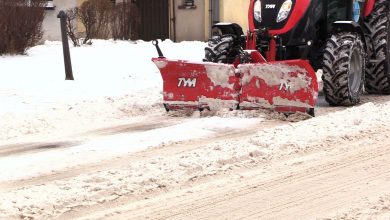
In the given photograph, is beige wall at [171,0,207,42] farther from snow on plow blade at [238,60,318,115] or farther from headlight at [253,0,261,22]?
snow on plow blade at [238,60,318,115]

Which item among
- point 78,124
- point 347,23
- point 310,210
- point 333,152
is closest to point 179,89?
point 78,124

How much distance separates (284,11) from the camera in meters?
9.31

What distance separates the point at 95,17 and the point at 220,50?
8.48 meters

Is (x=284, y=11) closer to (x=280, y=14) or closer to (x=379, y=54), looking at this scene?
(x=280, y=14)

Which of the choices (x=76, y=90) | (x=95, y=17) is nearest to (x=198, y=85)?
(x=76, y=90)

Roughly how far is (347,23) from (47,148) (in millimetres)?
4478

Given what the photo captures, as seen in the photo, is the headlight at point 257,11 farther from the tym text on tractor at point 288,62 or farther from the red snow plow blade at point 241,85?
the red snow plow blade at point 241,85

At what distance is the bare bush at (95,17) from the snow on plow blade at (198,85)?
27.4 ft

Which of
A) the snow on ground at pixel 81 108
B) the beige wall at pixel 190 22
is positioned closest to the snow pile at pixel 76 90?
the snow on ground at pixel 81 108

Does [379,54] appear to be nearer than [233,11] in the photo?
Yes

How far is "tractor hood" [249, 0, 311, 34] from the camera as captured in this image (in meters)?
9.27

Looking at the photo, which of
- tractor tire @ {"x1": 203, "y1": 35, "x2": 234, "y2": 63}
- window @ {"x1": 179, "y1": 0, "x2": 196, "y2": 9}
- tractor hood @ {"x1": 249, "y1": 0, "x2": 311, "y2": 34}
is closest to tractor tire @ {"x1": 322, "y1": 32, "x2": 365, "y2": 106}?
tractor hood @ {"x1": 249, "y1": 0, "x2": 311, "y2": 34}

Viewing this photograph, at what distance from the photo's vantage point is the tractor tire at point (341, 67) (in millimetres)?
8805

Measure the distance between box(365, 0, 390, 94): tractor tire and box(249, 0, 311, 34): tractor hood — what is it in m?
1.54
